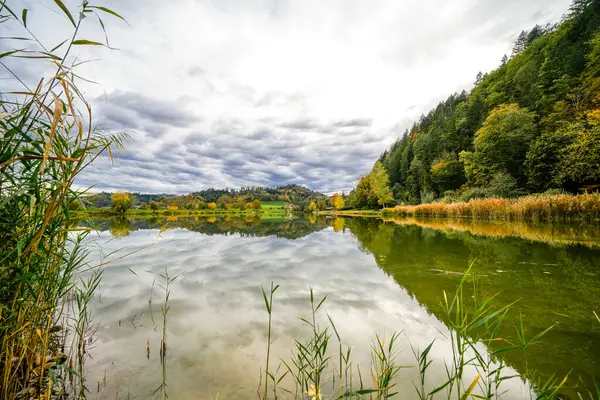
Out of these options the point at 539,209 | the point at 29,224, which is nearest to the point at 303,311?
the point at 29,224

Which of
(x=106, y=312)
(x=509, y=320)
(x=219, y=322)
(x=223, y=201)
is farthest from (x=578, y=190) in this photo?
(x=223, y=201)

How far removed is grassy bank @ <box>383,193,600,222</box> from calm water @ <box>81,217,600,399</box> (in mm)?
9773

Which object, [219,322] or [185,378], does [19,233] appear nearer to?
[185,378]

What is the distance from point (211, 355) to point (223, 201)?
121 meters

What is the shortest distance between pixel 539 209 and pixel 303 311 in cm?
1921

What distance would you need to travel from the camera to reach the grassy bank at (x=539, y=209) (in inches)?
541

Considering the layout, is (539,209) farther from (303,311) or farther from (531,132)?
(303,311)

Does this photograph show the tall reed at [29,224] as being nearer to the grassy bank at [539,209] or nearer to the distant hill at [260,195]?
the grassy bank at [539,209]

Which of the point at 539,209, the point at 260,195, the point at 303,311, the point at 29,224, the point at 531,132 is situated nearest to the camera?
the point at 29,224

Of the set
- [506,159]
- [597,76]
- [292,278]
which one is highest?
[597,76]

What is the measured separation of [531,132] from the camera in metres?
27.5

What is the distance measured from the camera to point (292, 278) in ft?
17.9

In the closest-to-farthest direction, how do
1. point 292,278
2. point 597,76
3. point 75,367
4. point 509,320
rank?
1. point 75,367
2. point 509,320
3. point 292,278
4. point 597,76

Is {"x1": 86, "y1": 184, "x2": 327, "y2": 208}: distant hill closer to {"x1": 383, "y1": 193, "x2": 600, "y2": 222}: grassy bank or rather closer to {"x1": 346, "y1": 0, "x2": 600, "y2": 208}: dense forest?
{"x1": 346, "y1": 0, "x2": 600, "y2": 208}: dense forest
